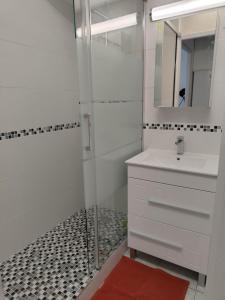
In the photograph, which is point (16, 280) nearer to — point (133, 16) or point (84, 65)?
point (84, 65)

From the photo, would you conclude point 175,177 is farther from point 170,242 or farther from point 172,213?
point 170,242

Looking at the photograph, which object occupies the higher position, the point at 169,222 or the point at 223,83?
the point at 223,83

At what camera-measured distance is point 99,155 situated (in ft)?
4.96

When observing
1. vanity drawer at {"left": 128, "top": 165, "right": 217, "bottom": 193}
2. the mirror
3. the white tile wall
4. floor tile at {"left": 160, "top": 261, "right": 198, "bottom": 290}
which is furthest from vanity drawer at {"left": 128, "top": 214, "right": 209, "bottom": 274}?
the mirror

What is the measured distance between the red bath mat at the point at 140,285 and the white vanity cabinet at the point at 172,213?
148mm

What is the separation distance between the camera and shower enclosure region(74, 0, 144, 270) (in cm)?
130

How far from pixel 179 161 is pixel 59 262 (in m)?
1.24

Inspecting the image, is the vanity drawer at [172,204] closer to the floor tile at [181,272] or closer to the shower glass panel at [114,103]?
the shower glass panel at [114,103]

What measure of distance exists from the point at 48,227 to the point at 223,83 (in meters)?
2.00

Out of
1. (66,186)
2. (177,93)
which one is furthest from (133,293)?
(177,93)

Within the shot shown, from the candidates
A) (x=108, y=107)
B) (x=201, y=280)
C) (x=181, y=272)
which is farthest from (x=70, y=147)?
(x=201, y=280)

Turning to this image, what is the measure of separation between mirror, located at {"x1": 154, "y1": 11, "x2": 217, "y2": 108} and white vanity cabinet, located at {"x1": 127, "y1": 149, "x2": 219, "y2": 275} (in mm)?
677

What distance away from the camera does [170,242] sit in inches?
64.4

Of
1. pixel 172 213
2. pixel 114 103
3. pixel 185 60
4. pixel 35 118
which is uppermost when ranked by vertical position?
pixel 185 60
